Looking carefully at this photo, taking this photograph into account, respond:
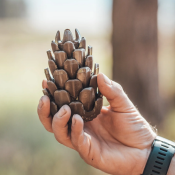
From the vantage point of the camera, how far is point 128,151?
941 mm

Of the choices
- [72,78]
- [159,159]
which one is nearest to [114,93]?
[72,78]

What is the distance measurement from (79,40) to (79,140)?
0.40 metres

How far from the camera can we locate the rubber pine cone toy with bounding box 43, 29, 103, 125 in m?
0.77

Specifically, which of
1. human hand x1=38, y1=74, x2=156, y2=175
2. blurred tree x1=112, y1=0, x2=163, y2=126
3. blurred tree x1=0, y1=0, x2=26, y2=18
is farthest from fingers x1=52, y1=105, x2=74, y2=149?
blurred tree x1=0, y1=0, x2=26, y2=18

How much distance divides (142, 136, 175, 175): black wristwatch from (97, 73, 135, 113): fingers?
0.22 metres

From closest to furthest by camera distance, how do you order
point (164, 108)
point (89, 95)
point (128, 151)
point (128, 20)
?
1. point (89, 95)
2. point (128, 151)
3. point (128, 20)
4. point (164, 108)

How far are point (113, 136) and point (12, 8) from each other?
273 centimetres

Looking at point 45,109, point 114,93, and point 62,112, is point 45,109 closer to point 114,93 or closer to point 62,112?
point 62,112

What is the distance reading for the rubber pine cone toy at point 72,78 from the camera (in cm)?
77

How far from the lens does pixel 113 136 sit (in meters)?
1.00

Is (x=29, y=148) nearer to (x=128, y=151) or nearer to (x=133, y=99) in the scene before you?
(x=133, y=99)

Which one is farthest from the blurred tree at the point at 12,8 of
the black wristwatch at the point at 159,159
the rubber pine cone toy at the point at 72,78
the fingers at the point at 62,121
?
the black wristwatch at the point at 159,159

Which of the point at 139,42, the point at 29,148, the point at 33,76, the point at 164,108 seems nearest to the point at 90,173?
the point at 29,148

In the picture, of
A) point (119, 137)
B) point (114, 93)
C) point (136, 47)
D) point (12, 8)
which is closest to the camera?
point (114, 93)
